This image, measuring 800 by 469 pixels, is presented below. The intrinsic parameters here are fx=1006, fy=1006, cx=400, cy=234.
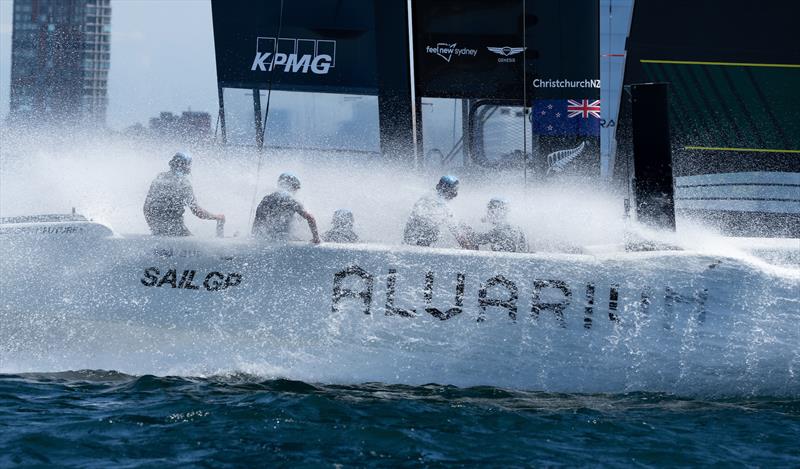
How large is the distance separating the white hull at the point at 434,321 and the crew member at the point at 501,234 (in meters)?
0.54

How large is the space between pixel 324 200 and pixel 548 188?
1.93 meters

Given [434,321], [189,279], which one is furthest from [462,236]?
[189,279]

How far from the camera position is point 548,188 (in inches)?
340

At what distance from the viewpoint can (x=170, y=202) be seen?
6871 mm

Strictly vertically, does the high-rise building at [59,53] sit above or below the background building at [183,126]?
above

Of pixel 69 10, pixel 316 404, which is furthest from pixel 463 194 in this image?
pixel 69 10

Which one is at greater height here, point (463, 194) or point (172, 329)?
point (463, 194)

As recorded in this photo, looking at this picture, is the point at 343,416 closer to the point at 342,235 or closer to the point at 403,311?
the point at 403,311

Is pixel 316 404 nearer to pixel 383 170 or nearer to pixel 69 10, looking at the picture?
pixel 383 170

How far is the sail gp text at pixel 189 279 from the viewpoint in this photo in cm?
645

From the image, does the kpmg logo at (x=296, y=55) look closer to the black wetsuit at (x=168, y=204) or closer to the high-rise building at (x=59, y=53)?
the black wetsuit at (x=168, y=204)

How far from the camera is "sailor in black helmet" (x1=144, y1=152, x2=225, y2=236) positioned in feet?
22.5

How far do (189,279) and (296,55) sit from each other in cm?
280

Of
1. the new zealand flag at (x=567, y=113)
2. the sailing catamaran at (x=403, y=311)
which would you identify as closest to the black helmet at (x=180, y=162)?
the sailing catamaran at (x=403, y=311)
